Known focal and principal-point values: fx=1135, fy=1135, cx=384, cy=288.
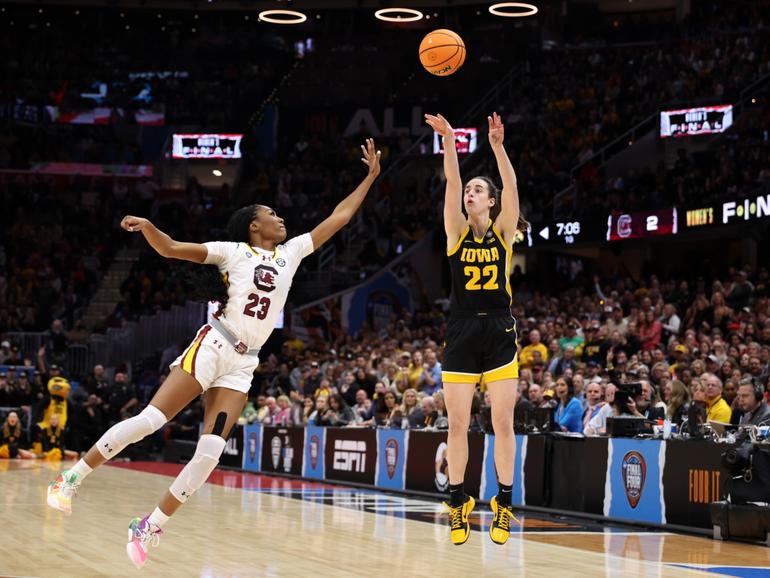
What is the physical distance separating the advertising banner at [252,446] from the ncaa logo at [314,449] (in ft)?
8.27

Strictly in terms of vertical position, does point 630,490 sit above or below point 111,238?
below

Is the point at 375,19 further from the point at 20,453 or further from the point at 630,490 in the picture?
the point at 630,490

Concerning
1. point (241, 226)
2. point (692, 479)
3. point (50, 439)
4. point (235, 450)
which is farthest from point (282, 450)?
point (241, 226)

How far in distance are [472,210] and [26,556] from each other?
4.62 metres

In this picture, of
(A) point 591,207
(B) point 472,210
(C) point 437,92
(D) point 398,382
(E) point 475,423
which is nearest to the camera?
(B) point 472,210

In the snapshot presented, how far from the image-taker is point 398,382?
21172mm

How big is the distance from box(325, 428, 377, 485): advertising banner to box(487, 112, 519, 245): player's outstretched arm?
10565 mm

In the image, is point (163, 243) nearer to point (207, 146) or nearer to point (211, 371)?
point (211, 371)

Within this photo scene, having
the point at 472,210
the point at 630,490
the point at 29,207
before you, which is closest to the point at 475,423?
the point at 630,490

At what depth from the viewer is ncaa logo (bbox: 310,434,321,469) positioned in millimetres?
20948

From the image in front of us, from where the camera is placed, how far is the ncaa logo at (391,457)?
721 inches

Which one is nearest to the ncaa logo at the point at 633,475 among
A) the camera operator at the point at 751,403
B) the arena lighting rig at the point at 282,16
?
the camera operator at the point at 751,403

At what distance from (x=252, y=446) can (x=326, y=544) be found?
13.2 metres

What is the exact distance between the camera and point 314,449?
2103 centimetres
